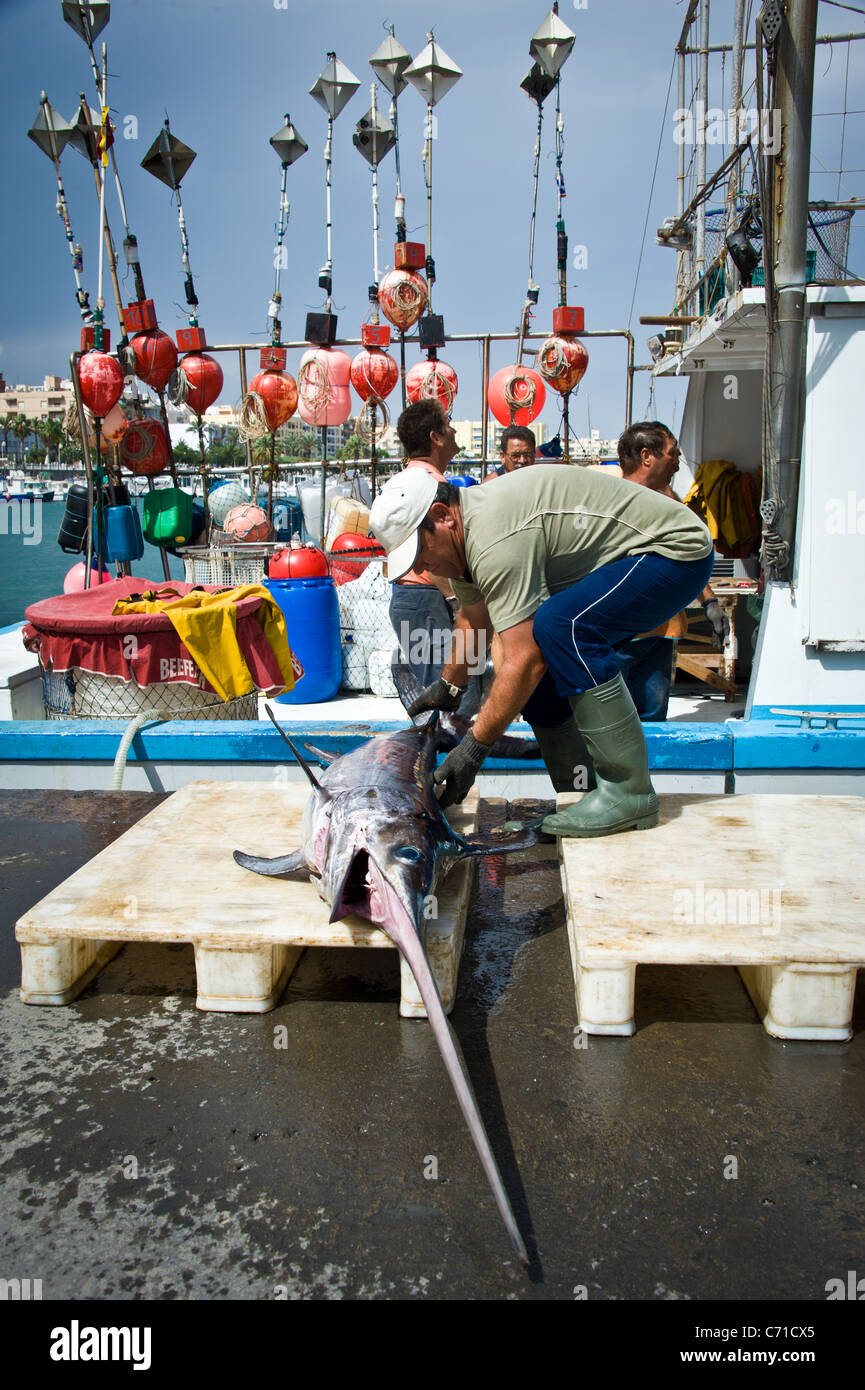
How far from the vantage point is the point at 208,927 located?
266 cm

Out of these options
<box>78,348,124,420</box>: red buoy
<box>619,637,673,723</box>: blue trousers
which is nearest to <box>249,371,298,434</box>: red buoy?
<box>78,348,124,420</box>: red buoy

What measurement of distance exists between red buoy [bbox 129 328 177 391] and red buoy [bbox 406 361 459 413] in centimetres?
319

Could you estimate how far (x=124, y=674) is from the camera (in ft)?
19.0

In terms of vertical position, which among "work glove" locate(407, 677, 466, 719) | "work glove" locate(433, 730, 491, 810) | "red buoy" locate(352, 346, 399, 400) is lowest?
"work glove" locate(433, 730, 491, 810)

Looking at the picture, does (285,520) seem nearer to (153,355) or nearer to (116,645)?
(153,355)

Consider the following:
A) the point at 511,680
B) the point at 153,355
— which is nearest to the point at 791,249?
the point at 511,680

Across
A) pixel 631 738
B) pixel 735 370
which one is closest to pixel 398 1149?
pixel 631 738

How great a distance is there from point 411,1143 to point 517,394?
11409 mm

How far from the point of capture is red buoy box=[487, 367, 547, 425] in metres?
12.3

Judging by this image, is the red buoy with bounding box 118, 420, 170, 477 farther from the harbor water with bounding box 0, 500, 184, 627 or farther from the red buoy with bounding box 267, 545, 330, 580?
the red buoy with bounding box 267, 545, 330, 580

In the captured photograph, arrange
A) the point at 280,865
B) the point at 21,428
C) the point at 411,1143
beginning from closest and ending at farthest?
1. the point at 411,1143
2. the point at 280,865
3. the point at 21,428

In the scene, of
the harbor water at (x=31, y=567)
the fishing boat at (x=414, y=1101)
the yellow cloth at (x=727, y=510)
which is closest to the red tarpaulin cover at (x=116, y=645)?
the fishing boat at (x=414, y=1101)

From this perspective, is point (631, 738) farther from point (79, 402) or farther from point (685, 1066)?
point (79, 402)
